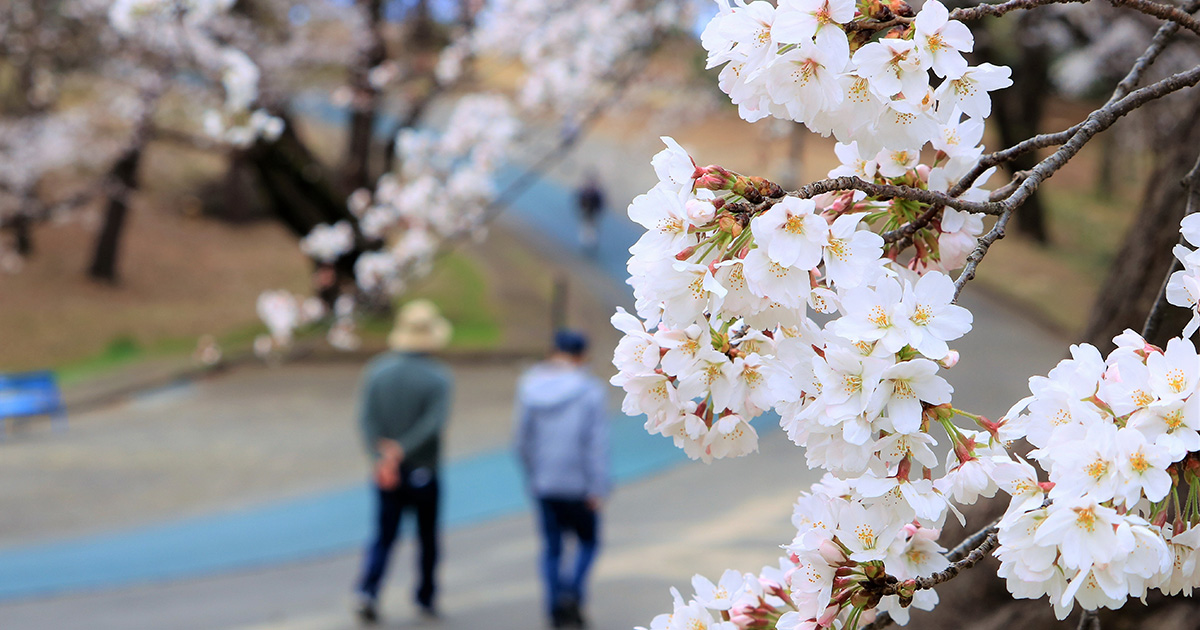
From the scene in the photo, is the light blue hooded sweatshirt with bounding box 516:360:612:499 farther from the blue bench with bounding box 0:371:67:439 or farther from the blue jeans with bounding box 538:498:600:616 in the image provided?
the blue bench with bounding box 0:371:67:439

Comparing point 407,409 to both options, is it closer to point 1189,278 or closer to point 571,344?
point 571,344

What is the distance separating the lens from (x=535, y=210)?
78.3 ft

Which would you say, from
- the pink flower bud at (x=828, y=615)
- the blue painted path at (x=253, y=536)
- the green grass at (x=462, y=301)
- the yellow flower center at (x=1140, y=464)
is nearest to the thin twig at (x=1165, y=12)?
Result: the yellow flower center at (x=1140, y=464)

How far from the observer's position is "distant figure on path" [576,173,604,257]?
19.4 metres

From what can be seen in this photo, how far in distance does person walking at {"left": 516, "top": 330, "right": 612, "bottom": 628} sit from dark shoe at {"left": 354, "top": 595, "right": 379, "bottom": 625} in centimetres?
96

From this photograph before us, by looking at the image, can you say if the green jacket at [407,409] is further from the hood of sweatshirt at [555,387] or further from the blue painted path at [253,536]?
the blue painted path at [253,536]

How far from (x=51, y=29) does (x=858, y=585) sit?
1505 centimetres

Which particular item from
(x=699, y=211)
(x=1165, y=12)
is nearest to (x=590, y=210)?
(x=1165, y=12)

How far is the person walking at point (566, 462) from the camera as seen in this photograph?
17.5 ft

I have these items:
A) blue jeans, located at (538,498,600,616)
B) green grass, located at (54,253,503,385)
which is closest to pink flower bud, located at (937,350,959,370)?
blue jeans, located at (538,498,600,616)

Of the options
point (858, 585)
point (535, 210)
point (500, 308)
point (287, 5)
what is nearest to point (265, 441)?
point (500, 308)

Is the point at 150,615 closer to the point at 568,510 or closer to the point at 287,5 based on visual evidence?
the point at 568,510

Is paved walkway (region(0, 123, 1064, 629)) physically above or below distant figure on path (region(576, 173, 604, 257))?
above

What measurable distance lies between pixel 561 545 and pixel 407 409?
3.67ft
